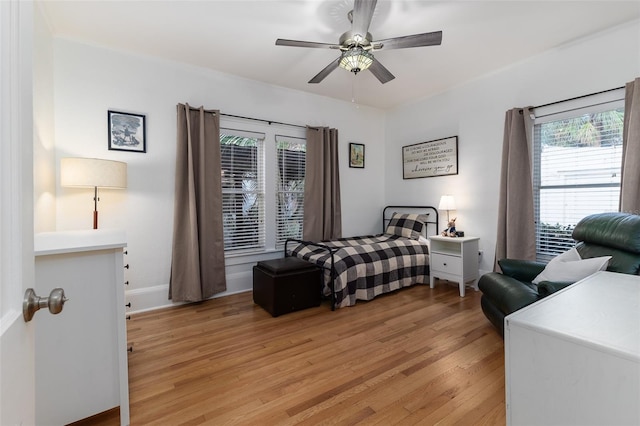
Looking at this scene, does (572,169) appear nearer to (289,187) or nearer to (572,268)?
(572,268)

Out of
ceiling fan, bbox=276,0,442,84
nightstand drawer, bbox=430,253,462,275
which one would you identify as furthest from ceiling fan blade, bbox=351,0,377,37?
nightstand drawer, bbox=430,253,462,275

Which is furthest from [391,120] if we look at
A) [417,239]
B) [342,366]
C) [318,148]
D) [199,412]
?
[199,412]

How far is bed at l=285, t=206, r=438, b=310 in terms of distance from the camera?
316cm

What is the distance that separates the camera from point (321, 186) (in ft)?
13.6

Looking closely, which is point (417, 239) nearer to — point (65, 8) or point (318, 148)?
point (318, 148)

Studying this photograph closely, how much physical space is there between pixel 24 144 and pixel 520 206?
3.89m

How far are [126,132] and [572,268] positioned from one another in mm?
4005

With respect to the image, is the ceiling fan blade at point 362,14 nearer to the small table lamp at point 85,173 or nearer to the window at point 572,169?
the small table lamp at point 85,173

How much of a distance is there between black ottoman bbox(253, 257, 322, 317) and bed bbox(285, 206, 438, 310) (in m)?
0.18

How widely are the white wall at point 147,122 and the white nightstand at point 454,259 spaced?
2360 millimetres

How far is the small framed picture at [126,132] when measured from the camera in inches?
114

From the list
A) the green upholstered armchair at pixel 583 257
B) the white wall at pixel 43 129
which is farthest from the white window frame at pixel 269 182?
the green upholstered armchair at pixel 583 257

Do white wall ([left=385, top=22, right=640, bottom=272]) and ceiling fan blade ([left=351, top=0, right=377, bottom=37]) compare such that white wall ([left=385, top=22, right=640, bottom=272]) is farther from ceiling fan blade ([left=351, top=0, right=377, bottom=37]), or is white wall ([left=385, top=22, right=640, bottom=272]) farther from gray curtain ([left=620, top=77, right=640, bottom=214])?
ceiling fan blade ([left=351, top=0, right=377, bottom=37])

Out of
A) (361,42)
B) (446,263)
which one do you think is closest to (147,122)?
(361,42)
